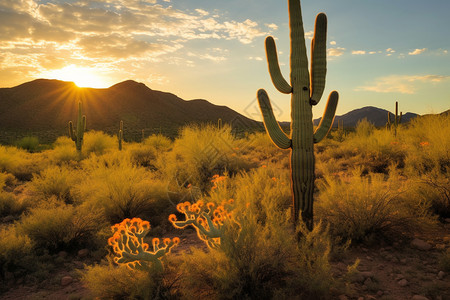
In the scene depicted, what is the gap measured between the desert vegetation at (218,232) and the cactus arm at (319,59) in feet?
6.03

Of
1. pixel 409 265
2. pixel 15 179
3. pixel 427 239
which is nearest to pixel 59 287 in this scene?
pixel 409 265

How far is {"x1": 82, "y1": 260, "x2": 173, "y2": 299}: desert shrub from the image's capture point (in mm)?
3020

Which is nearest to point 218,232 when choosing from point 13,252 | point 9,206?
point 13,252

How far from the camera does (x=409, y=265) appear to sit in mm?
3711

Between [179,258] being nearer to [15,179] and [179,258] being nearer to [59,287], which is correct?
[59,287]

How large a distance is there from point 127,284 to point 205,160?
18.5ft

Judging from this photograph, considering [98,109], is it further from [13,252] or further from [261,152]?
[13,252]

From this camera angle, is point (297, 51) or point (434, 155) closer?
point (297, 51)

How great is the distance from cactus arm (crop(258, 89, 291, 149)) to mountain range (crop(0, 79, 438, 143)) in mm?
46275

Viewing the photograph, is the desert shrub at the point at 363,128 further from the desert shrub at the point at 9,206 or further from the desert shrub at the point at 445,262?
the desert shrub at the point at 9,206

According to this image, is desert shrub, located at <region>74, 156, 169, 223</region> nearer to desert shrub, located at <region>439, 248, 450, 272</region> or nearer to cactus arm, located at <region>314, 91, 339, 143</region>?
cactus arm, located at <region>314, 91, 339, 143</region>

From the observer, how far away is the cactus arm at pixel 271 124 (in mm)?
4324

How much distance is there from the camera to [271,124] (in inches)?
175

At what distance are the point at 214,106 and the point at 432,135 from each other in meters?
98.0
